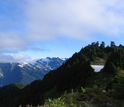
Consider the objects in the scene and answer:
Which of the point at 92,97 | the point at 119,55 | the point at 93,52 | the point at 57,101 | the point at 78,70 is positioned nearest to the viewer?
the point at 57,101

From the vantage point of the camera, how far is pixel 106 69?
8144 cm

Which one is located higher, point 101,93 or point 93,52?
point 93,52

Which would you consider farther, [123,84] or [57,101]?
[123,84]

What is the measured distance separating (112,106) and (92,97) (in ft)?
5.15

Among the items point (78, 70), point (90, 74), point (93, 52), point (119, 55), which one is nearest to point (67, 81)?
point (78, 70)

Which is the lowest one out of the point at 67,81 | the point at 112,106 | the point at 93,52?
the point at 112,106

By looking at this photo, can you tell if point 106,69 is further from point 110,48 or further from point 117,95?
point 110,48

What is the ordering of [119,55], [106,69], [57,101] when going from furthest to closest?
[119,55] → [106,69] → [57,101]

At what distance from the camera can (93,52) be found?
143250 millimetres

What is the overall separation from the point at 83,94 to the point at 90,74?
75.0 m

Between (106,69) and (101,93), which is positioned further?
(106,69)

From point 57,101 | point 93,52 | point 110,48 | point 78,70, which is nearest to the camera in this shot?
point 57,101

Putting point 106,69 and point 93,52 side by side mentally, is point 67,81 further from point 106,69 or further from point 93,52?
point 93,52

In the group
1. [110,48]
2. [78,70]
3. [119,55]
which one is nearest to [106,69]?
[119,55]
